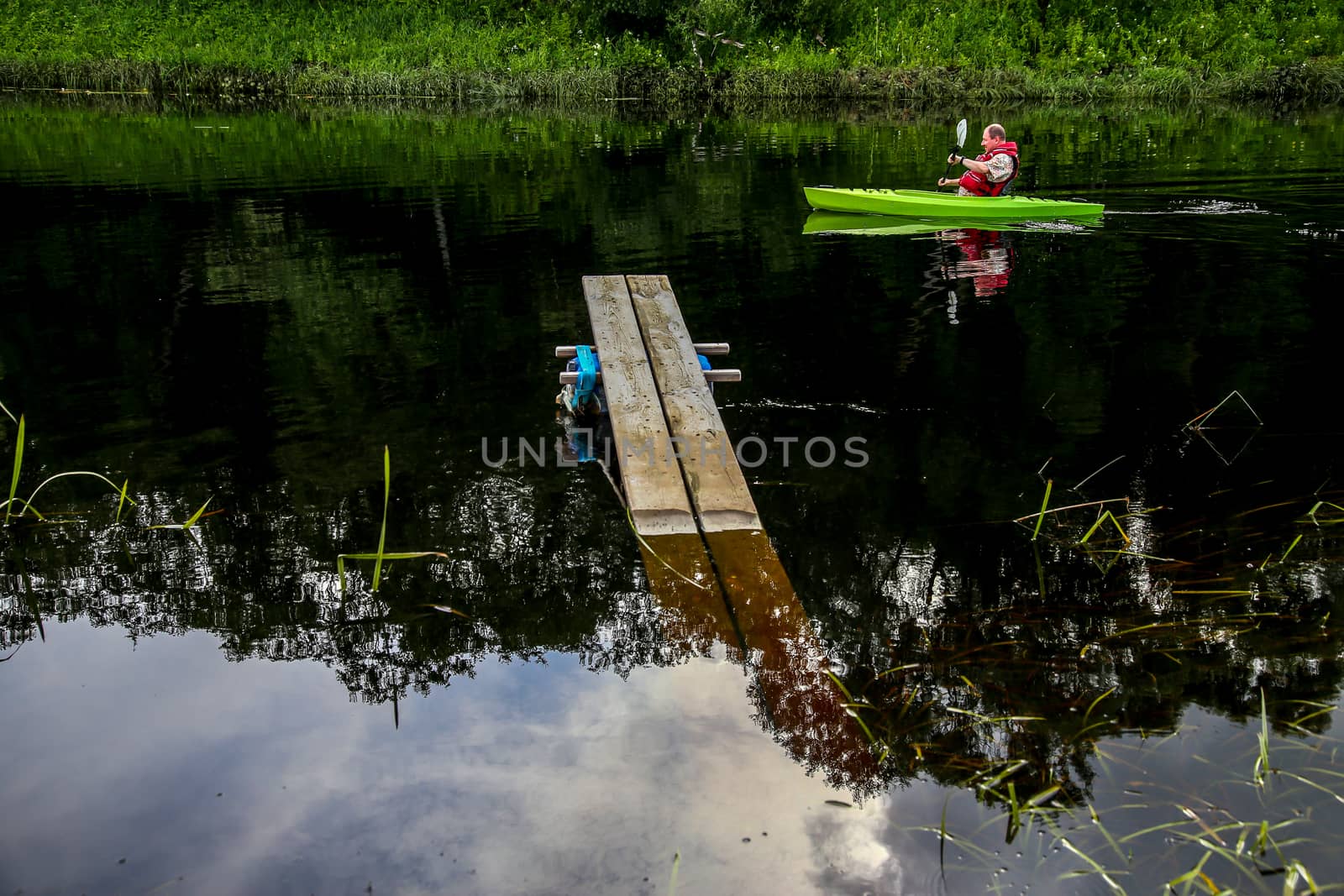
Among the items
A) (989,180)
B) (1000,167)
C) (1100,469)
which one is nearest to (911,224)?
(989,180)

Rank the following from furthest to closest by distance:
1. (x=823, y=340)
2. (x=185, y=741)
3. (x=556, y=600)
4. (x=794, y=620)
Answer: (x=823, y=340) → (x=556, y=600) → (x=794, y=620) → (x=185, y=741)

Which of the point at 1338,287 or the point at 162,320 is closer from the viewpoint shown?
the point at 162,320

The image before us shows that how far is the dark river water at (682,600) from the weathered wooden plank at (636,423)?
18cm

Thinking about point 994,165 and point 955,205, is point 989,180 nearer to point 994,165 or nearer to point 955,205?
point 994,165

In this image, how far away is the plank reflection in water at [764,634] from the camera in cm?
339

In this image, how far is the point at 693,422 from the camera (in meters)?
5.62

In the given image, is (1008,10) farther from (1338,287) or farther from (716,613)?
(716,613)

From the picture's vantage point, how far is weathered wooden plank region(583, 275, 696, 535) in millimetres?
4801

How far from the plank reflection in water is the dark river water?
0.02m

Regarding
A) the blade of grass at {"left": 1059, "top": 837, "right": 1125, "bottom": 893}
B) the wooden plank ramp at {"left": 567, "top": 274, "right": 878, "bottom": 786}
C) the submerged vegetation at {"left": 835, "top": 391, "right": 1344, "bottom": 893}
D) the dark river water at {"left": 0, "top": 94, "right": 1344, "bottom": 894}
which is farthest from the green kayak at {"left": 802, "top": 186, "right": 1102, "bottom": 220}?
the blade of grass at {"left": 1059, "top": 837, "right": 1125, "bottom": 893}

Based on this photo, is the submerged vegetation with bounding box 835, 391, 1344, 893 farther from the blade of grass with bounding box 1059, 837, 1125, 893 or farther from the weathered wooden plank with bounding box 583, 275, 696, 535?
the weathered wooden plank with bounding box 583, 275, 696, 535

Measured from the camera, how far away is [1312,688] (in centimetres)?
367

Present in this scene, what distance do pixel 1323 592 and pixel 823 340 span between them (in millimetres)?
4145

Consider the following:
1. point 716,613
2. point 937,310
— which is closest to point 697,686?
point 716,613
